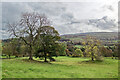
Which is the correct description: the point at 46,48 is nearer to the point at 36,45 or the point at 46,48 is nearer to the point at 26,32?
the point at 36,45

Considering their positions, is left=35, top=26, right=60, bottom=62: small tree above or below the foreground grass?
above

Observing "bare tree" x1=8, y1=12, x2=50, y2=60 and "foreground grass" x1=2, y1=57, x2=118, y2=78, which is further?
"bare tree" x1=8, y1=12, x2=50, y2=60

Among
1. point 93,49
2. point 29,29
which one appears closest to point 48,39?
point 29,29

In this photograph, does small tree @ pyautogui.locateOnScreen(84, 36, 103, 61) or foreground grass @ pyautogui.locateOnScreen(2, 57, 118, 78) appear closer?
foreground grass @ pyautogui.locateOnScreen(2, 57, 118, 78)

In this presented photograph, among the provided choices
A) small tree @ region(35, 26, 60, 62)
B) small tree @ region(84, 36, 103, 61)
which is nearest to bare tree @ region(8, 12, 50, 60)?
small tree @ region(35, 26, 60, 62)

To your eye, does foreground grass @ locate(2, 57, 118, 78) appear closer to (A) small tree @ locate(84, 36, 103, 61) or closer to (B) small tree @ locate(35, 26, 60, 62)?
(B) small tree @ locate(35, 26, 60, 62)

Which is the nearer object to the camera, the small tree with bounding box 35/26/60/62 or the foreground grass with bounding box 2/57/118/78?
the foreground grass with bounding box 2/57/118/78

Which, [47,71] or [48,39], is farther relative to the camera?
[48,39]

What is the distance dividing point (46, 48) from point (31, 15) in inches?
349

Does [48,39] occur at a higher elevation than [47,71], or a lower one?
higher

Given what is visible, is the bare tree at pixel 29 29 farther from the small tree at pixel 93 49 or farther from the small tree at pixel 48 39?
the small tree at pixel 93 49

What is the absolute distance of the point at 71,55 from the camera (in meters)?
77.3

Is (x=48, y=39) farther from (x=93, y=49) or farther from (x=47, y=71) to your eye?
(x=93, y=49)

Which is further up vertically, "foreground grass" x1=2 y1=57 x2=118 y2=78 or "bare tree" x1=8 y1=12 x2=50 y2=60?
"bare tree" x1=8 y1=12 x2=50 y2=60
